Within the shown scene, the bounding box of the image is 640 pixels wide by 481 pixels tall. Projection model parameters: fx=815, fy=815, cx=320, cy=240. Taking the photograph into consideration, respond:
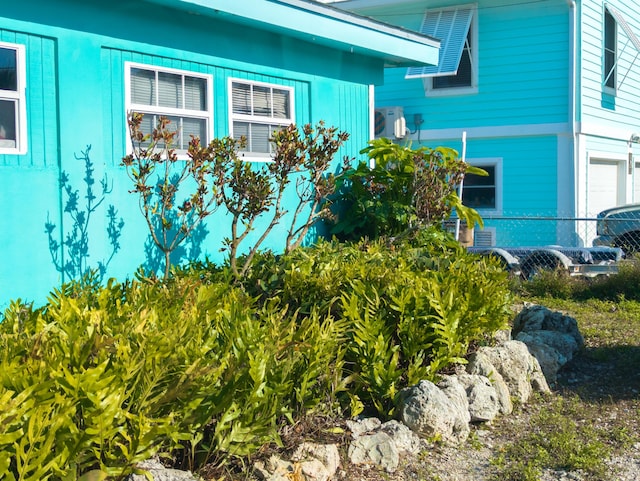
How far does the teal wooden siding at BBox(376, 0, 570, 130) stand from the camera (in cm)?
1552

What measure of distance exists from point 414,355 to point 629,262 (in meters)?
6.37

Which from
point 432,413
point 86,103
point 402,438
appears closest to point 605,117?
point 86,103

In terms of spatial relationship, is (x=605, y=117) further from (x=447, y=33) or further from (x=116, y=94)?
(x=116, y=94)

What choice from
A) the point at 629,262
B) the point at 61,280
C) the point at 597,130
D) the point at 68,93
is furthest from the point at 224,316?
the point at 597,130

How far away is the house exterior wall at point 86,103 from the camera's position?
6477mm

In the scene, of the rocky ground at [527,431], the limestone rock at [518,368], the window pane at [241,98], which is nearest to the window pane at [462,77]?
the window pane at [241,98]

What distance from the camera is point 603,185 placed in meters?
17.3

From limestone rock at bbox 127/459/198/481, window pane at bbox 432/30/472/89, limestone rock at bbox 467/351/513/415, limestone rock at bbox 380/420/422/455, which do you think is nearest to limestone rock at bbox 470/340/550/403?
limestone rock at bbox 467/351/513/415

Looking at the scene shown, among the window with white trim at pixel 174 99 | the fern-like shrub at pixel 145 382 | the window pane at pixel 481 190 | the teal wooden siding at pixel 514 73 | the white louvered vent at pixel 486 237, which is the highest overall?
the teal wooden siding at pixel 514 73

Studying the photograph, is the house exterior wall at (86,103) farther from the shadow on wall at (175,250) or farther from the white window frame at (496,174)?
the white window frame at (496,174)

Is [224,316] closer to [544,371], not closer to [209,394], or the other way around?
[209,394]

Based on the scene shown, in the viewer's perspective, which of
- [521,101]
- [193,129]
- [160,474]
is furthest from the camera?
[521,101]

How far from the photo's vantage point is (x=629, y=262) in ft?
36.3

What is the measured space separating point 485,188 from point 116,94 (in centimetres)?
1069
